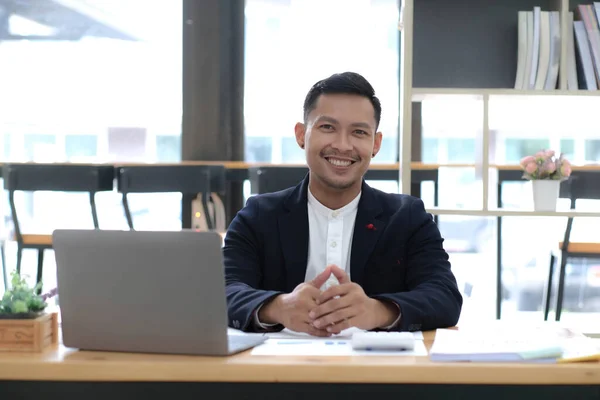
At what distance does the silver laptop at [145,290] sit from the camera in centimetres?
119

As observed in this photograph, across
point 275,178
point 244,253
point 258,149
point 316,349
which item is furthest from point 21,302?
point 258,149

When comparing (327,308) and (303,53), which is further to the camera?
(303,53)

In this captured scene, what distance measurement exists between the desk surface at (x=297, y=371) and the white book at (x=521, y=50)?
2.24m

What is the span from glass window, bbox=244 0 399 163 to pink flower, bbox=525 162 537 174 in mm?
2580

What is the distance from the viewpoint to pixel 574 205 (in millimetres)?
3838

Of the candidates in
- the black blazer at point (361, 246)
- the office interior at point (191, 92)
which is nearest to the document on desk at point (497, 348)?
the black blazer at point (361, 246)

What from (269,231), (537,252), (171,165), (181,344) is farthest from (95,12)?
(181,344)

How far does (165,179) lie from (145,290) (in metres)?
3.21

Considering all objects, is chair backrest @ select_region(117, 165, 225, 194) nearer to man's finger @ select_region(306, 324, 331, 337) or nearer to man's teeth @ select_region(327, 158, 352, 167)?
man's teeth @ select_region(327, 158, 352, 167)

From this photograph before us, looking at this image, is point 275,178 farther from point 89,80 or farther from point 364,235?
point 89,80

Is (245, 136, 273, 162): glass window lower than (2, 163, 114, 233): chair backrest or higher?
higher

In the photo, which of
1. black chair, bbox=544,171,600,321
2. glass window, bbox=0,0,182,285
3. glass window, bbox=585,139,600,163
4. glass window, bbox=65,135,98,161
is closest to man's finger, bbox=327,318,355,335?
black chair, bbox=544,171,600,321

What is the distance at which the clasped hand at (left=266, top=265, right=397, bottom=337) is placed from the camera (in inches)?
57.7

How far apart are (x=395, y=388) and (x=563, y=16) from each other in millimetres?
2390
